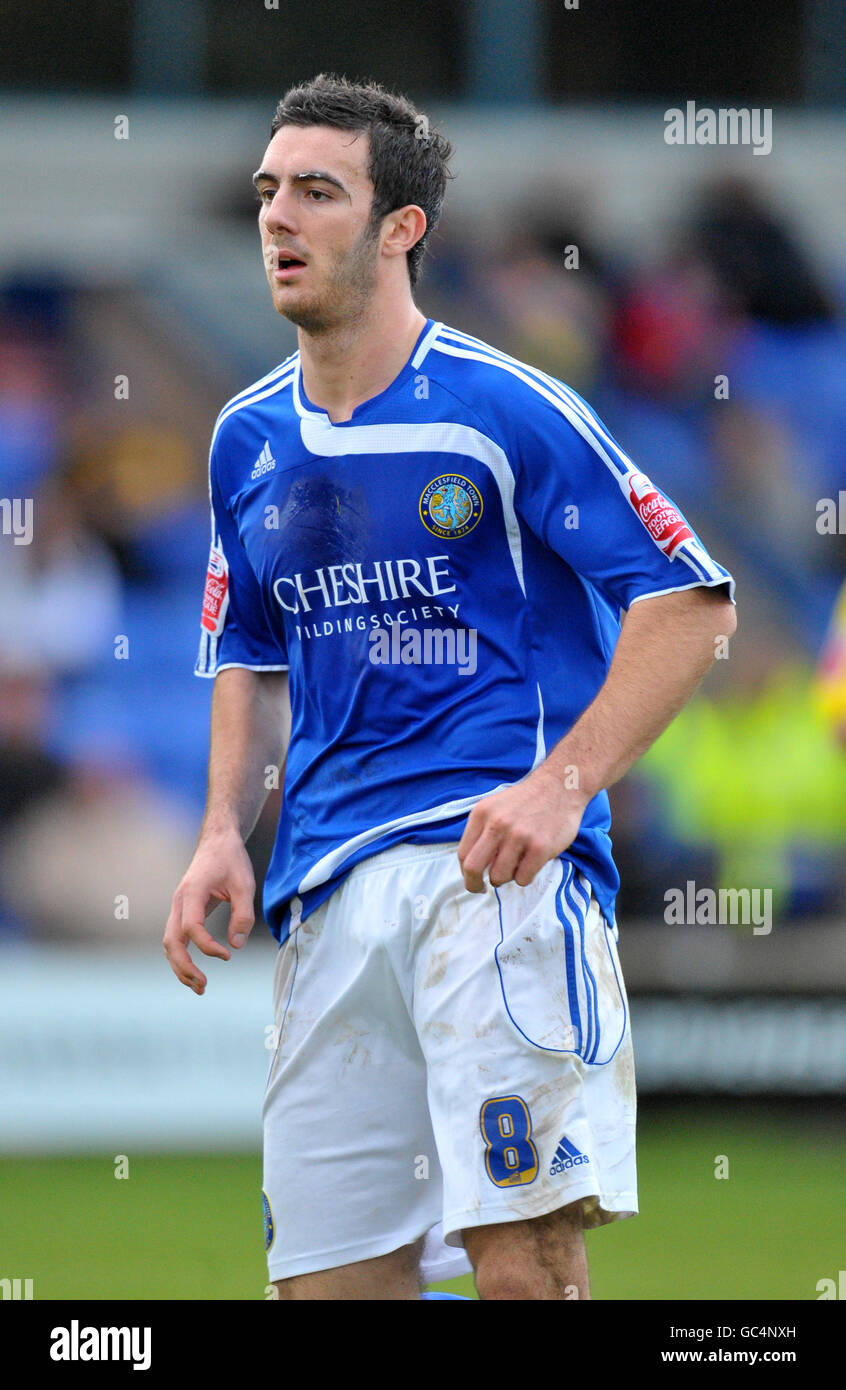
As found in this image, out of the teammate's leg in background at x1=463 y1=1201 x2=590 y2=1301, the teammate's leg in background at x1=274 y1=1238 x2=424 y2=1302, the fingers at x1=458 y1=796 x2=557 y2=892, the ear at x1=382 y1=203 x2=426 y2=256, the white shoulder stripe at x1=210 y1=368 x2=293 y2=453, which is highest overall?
the ear at x1=382 y1=203 x2=426 y2=256

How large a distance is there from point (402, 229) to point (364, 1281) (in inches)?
70.0

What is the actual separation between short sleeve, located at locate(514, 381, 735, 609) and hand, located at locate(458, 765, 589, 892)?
15.8 inches

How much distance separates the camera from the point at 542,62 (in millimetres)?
10250

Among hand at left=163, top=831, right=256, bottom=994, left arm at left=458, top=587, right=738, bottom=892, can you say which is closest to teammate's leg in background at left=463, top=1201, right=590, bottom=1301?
left arm at left=458, top=587, right=738, bottom=892

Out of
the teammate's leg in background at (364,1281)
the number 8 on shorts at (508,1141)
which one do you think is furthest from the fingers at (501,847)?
the teammate's leg in background at (364,1281)

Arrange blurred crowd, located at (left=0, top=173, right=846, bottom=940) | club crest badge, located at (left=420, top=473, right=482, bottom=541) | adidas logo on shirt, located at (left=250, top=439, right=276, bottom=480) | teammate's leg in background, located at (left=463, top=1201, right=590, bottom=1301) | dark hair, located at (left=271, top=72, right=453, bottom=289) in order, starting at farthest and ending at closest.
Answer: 1. blurred crowd, located at (left=0, top=173, right=846, bottom=940)
2. adidas logo on shirt, located at (left=250, top=439, right=276, bottom=480)
3. dark hair, located at (left=271, top=72, right=453, bottom=289)
4. club crest badge, located at (left=420, top=473, right=482, bottom=541)
5. teammate's leg in background, located at (left=463, top=1201, right=590, bottom=1301)

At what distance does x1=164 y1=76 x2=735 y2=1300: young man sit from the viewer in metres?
2.76

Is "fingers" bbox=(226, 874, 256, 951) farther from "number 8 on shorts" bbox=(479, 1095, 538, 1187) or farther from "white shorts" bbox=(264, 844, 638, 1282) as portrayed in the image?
"number 8 on shorts" bbox=(479, 1095, 538, 1187)

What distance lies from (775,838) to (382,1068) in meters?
4.92

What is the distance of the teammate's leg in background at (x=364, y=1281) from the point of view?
2965 mm

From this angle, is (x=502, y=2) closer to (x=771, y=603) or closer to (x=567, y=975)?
(x=771, y=603)

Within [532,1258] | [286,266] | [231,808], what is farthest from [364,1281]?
[286,266]

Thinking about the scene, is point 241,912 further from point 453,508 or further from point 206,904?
point 453,508

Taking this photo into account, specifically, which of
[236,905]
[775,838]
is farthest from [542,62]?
[236,905]
